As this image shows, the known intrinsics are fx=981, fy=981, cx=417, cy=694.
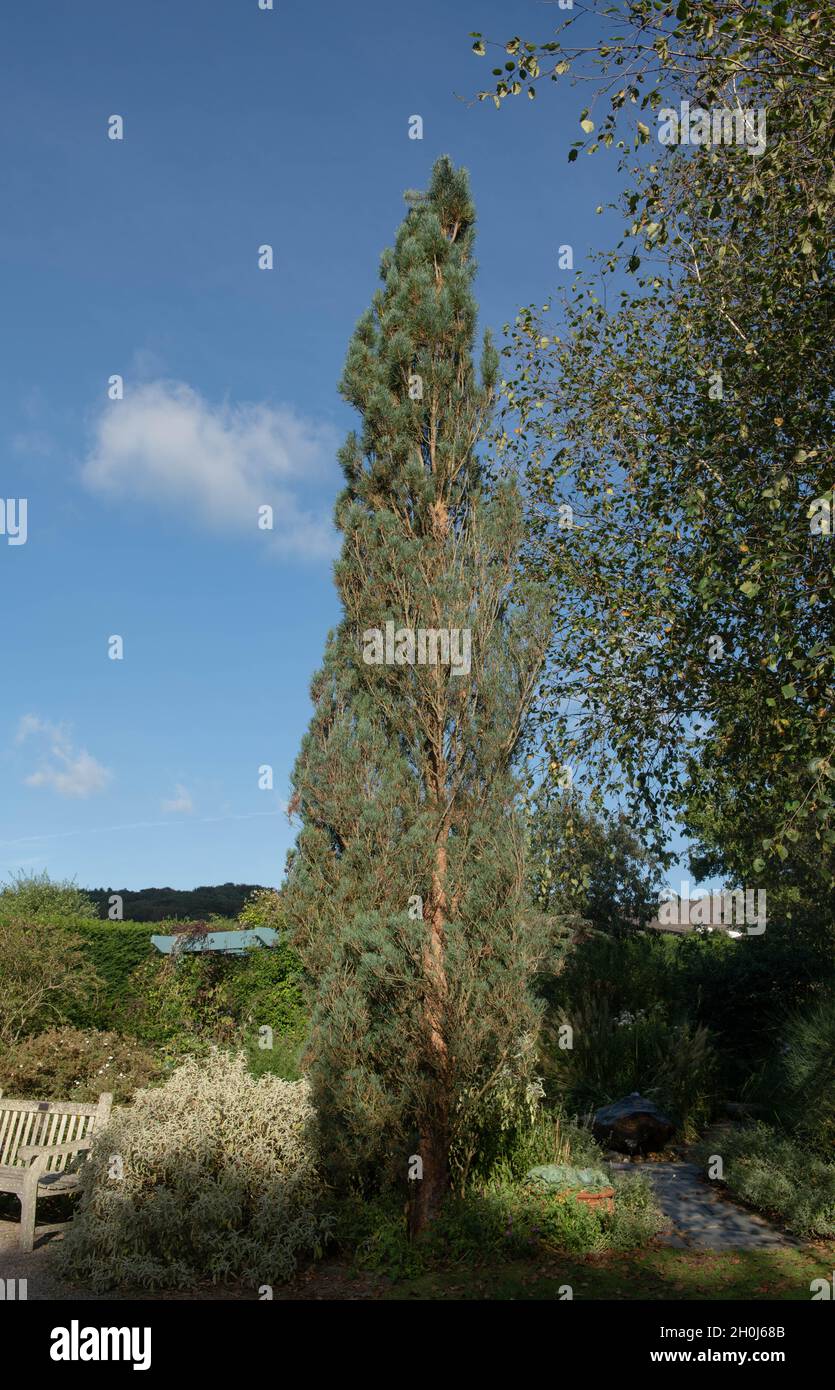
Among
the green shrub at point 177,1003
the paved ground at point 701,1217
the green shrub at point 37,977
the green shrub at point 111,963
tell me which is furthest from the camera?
the green shrub at point 177,1003

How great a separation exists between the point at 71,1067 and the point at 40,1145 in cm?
176

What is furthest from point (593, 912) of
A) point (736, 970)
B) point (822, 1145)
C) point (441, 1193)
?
point (441, 1193)

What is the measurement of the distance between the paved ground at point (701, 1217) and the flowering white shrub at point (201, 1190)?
2.94m

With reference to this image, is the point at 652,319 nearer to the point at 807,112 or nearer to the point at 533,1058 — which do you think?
the point at 807,112

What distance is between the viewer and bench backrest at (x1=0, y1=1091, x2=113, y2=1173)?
9.09m

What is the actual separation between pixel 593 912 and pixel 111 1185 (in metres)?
24.0

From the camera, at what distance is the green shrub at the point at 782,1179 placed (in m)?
7.82

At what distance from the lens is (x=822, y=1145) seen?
9164 millimetres

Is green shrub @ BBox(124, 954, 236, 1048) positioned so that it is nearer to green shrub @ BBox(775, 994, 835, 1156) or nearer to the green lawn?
the green lawn

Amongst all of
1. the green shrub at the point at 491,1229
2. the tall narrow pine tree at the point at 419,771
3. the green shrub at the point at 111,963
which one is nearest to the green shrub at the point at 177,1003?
the green shrub at the point at 111,963

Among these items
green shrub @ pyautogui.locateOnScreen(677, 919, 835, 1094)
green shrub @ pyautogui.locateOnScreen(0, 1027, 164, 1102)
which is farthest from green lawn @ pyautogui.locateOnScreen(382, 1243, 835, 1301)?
green shrub @ pyautogui.locateOnScreen(677, 919, 835, 1094)

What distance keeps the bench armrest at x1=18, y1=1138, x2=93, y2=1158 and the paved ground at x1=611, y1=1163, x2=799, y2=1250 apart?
16.3 ft

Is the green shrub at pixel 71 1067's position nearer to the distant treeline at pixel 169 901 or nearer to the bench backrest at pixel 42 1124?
the bench backrest at pixel 42 1124

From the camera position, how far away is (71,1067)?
434 inches
